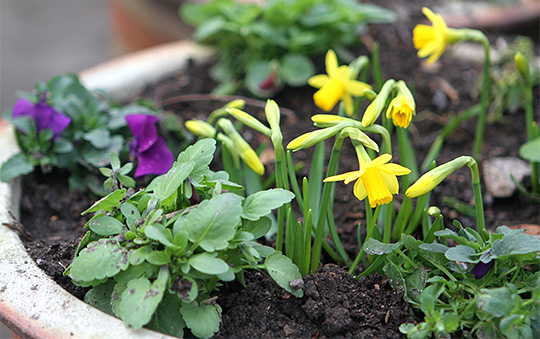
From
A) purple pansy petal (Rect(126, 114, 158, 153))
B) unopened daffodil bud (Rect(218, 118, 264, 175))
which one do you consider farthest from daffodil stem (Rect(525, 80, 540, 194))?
purple pansy petal (Rect(126, 114, 158, 153))

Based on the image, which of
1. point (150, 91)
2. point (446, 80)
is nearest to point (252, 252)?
point (150, 91)

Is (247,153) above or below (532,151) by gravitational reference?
above

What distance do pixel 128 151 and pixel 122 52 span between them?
1.45m

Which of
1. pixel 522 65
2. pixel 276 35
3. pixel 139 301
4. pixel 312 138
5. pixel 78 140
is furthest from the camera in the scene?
pixel 276 35

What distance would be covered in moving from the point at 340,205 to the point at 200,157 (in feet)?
1.58

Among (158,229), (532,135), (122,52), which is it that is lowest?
(122,52)

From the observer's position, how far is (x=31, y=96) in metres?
1.32

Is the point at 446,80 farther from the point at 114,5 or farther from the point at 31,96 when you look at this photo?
the point at 114,5

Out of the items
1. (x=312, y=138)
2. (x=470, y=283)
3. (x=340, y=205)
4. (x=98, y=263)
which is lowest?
(x=340, y=205)

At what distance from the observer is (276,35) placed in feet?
5.60

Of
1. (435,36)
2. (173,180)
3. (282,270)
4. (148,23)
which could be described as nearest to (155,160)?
(173,180)

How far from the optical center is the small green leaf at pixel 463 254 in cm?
86

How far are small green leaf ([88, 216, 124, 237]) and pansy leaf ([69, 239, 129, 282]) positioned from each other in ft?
0.12

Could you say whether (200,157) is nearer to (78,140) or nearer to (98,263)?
(98,263)
